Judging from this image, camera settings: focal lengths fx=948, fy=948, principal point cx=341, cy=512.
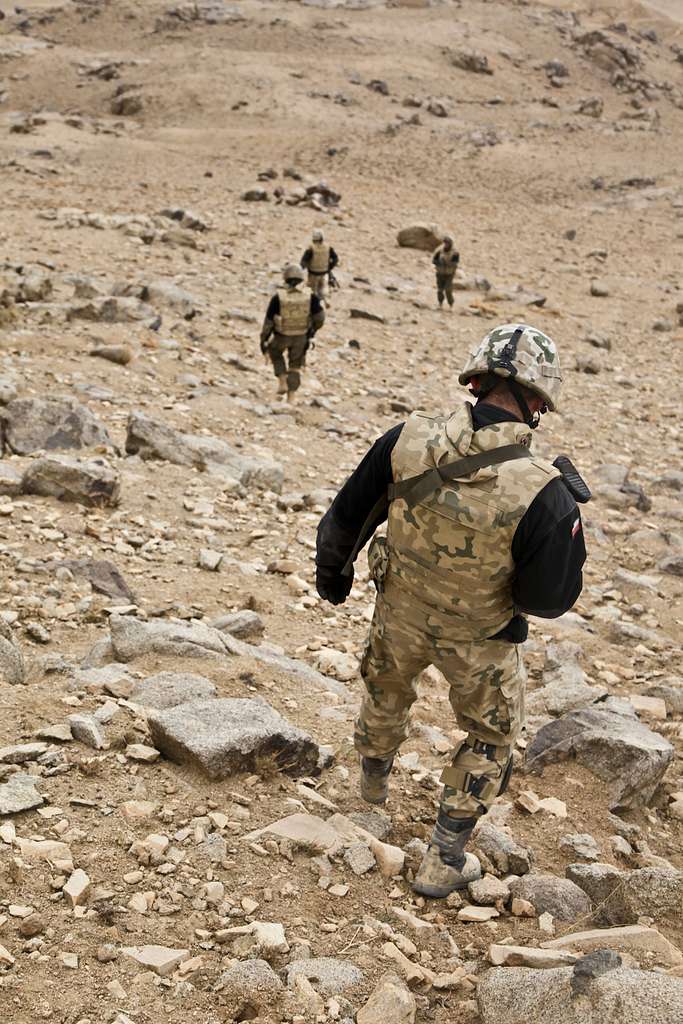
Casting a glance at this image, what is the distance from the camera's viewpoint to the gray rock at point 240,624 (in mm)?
4887

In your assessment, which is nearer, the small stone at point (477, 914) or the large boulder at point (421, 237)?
the small stone at point (477, 914)

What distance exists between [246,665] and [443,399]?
6956 millimetres

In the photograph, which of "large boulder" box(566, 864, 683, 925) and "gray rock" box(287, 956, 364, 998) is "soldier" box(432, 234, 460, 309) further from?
"gray rock" box(287, 956, 364, 998)

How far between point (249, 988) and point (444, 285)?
13.7 meters

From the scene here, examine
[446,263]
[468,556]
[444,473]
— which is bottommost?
[446,263]

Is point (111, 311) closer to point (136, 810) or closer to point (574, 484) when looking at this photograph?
point (136, 810)

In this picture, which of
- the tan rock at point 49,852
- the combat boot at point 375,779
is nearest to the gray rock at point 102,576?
the combat boot at point 375,779

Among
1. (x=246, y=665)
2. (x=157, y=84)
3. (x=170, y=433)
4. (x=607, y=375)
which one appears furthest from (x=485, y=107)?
(x=246, y=665)

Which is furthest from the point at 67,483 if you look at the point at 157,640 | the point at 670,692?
the point at 670,692

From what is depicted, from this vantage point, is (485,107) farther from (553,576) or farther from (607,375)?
(553,576)

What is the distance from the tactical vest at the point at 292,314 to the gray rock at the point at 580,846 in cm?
667

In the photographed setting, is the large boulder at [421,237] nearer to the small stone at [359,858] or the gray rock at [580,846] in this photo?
the gray rock at [580,846]

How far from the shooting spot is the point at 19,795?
3.09m

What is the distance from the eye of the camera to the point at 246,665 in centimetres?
442
